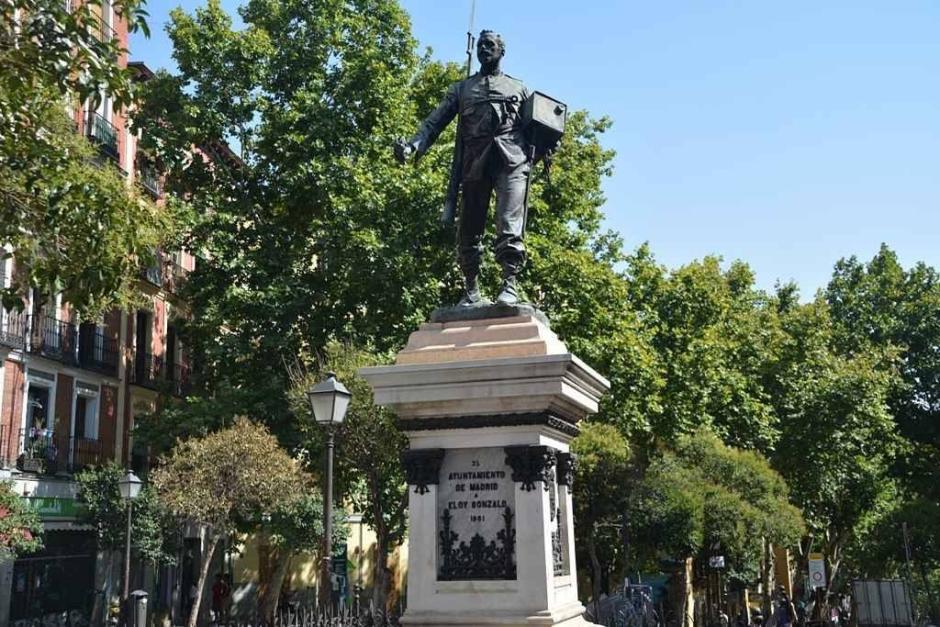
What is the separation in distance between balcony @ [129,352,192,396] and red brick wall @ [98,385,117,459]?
118cm

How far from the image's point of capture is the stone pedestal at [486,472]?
7.41 m

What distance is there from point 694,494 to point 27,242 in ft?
69.0

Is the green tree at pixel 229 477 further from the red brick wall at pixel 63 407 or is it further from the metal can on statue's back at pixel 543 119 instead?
the metal can on statue's back at pixel 543 119

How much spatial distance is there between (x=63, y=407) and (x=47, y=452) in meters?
1.77

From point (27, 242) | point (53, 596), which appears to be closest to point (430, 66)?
point (53, 596)

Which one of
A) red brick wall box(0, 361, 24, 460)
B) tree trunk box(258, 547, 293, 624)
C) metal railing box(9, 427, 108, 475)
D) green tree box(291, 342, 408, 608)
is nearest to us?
green tree box(291, 342, 408, 608)

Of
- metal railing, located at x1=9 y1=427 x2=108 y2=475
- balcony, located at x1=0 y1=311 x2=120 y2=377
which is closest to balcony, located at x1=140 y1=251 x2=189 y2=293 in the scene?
balcony, located at x1=0 y1=311 x2=120 y2=377

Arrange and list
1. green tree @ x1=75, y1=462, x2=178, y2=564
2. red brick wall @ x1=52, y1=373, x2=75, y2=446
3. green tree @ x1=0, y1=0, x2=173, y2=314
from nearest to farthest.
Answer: green tree @ x1=0, y1=0, x2=173, y2=314, green tree @ x1=75, y1=462, x2=178, y2=564, red brick wall @ x1=52, y1=373, x2=75, y2=446

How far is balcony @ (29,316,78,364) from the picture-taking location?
2748 cm

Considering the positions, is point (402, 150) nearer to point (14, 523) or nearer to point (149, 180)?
point (14, 523)

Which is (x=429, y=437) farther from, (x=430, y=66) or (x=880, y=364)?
(x=880, y=364)

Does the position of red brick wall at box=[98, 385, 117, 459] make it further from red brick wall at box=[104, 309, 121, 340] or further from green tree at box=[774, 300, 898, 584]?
green tree at box=[774, 300, 898, 584]

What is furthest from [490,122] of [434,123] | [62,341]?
[62,341]

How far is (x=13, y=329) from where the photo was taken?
26547mm
